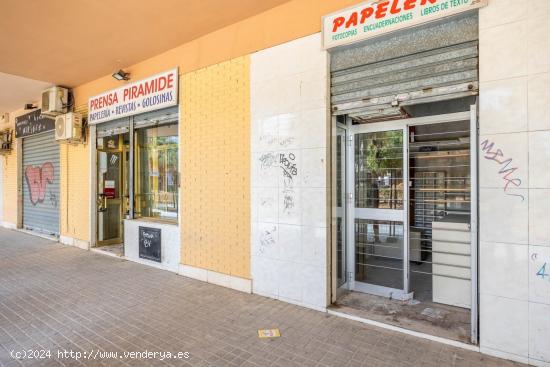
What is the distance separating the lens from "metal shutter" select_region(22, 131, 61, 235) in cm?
845

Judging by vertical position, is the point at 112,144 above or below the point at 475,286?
above

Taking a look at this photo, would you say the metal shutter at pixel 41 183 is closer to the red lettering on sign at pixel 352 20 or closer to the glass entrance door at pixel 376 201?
the glass entrance door at pixel 376 201

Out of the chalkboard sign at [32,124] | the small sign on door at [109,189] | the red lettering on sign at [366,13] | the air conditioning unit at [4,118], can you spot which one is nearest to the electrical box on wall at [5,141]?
the air conditioning unit at [4,118]

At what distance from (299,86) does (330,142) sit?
2.59ft

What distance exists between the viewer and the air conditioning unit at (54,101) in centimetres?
722

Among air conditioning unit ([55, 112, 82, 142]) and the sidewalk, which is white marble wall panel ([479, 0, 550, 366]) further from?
air conditioning unit ([55, 112, 82, 142])

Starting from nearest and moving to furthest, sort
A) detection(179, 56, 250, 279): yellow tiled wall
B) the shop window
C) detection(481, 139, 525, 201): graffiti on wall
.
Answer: detection(481, 139, 525, 201): graffiti on wall → detection(179, 56, 250, 279): yellow tiled wall → the shop window

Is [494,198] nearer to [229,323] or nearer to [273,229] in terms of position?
[273,229]

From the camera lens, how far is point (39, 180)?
30.0 ft

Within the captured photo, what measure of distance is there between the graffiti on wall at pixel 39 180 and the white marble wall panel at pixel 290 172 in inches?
280

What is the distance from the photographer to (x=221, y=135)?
4605 mm

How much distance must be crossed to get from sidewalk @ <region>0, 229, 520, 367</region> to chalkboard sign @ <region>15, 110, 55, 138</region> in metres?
4.87

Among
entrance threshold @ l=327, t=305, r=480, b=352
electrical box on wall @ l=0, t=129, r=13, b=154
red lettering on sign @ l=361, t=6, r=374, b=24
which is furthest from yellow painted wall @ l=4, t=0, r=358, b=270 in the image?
electrical box on wall @ l=0, t=129, r=13, b=154

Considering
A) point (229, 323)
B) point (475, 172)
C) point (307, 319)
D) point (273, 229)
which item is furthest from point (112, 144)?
point (475, 172)
